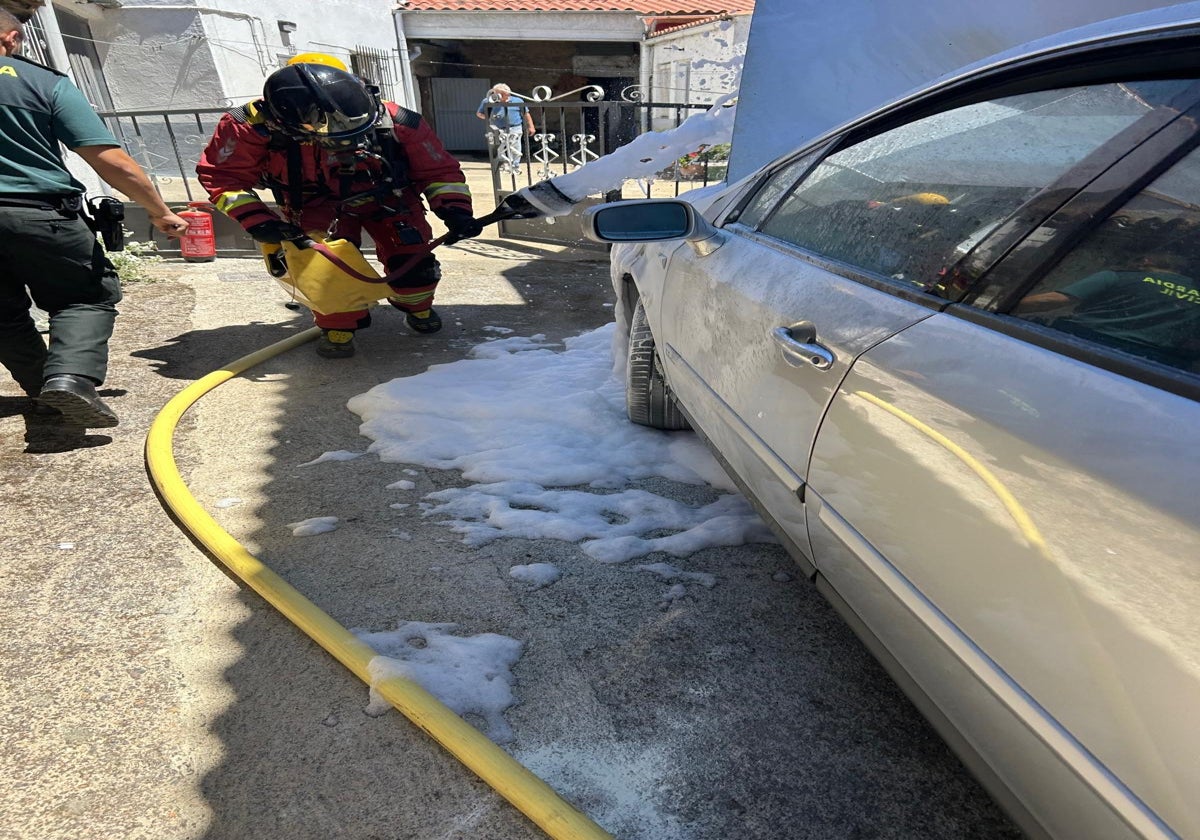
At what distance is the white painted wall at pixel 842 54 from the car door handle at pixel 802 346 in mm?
3292

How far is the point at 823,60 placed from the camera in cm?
440

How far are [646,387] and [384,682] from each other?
5.59 feet

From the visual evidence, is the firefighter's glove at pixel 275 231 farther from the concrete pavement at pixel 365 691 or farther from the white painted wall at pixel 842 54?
the white painted wall at pixel 842 54

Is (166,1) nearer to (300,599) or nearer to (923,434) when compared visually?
(300,599)

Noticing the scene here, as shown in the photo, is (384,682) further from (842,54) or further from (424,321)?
(842,54)

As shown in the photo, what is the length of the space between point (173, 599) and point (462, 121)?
18.1 metres

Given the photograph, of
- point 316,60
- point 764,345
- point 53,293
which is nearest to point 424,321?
point 316,60

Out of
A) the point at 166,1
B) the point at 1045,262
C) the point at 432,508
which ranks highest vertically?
the point at 166,1

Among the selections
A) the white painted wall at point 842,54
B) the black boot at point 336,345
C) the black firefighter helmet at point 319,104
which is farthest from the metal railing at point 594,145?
the black boot at point 336,345

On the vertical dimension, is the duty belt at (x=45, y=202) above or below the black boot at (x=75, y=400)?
above

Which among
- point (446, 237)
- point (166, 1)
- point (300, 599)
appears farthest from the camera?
point (166, 1)

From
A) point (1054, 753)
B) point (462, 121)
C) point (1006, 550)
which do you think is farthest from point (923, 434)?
point (462, 121)

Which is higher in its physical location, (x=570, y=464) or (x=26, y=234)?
(x=26, y=234)

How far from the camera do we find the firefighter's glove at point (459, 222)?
4.02m
